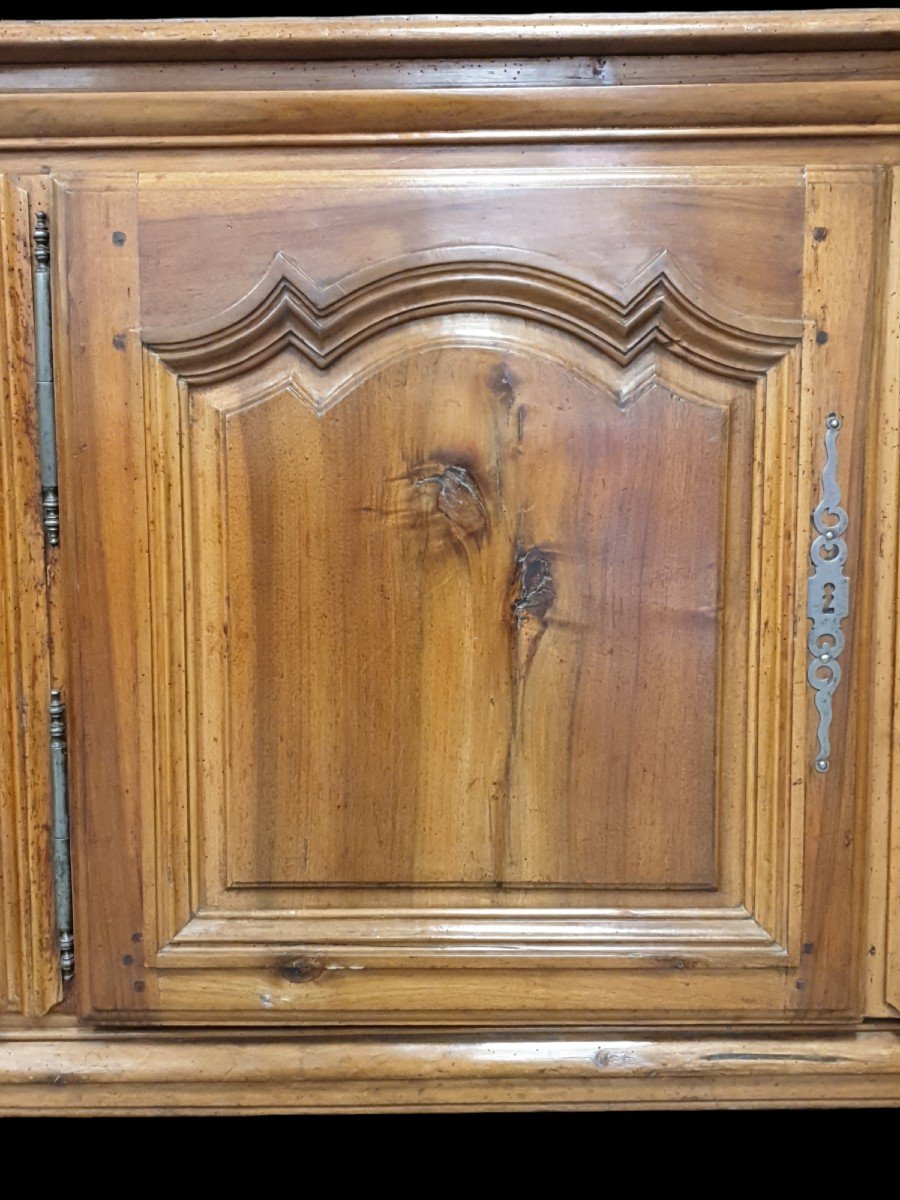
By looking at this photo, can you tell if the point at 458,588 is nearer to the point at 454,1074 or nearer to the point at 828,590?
the point at 828,590

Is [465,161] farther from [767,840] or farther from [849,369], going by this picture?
[767,840]

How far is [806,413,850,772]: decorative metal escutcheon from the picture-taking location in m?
0.85

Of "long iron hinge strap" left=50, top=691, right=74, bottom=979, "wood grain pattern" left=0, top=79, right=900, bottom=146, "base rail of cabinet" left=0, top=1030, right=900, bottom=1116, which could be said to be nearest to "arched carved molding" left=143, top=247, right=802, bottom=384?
"wood grain pattern" left=0, top=79, right=900, bottom=146

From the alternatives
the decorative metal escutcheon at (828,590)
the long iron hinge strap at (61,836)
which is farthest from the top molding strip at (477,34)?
the long iron hinge strap at (61,836)

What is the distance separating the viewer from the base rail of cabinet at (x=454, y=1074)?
0.89 meters

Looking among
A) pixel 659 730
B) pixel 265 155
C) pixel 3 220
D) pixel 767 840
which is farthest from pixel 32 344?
pixel 767 840

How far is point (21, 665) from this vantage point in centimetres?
87

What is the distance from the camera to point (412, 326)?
33.5 inches

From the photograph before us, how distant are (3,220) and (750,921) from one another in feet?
2.99

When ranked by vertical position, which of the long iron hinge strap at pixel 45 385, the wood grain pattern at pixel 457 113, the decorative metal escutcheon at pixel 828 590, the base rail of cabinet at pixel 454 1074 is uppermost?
the wood grain pattern at pixel 457 113

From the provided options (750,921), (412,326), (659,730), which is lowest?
(750,921)

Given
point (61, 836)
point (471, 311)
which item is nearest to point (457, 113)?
point (471, 311)

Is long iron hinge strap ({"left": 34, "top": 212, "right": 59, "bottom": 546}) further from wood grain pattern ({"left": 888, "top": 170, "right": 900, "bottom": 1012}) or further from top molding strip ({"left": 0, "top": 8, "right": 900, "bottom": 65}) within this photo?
wood grain pattern ({"left": 888, "top": 170, "right": 900, "bottom": 1012})

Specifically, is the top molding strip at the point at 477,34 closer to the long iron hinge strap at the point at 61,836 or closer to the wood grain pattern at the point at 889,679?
the wood grain pattern at the point at 889,679
